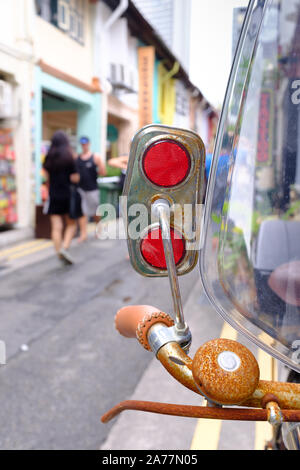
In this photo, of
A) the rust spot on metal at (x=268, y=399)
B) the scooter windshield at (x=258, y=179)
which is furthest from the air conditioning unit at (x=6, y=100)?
the rust spot on metal at (x=268, y=399)

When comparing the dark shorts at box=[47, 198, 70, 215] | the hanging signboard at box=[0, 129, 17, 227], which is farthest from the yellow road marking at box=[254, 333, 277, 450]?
the hanging signboard at box=[0, 129, 17, 227]

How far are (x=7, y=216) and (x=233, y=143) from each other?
743cm

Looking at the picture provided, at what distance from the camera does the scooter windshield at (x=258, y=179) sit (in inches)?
33.4

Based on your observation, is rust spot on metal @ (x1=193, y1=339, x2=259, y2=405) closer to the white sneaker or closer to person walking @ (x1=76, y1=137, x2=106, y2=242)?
the white sneaker

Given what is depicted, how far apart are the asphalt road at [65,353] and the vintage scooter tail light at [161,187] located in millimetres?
342

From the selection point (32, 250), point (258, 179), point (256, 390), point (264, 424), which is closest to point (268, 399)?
point (256, 390)

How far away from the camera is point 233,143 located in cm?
86

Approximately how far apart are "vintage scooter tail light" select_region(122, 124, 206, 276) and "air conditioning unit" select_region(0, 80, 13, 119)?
6653mm

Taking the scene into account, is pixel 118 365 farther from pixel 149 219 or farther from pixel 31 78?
pixel 31 78

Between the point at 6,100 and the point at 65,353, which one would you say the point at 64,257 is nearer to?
the point at 65,353

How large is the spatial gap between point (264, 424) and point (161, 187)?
5.95 feet

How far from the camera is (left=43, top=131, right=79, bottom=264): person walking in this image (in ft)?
18.0

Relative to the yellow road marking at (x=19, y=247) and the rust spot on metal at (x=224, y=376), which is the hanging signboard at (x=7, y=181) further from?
the rust spot on metal at (x=224, y=376)

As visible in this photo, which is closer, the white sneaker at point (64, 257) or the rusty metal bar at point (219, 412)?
the rusty metal bar at point (219, 412)
